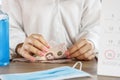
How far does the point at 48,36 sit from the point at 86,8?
24cm

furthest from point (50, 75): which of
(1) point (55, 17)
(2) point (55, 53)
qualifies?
(1) point (55, 17)

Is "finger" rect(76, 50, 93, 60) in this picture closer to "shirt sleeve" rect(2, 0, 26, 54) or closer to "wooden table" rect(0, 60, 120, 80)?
"wooden table" rect(0, 60, 120, 80)

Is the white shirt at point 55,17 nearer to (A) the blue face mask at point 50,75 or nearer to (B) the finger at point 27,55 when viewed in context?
(B) the finger at point 27,55

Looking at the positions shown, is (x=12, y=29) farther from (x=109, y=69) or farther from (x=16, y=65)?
(x=109, y=69)

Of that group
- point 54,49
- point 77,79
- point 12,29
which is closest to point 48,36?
point 12,29

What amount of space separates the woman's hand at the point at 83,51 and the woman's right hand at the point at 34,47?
0.11 m

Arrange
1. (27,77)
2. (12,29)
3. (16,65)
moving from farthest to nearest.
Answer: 1. (12,29)
2. (16,65)
3. (27,77)

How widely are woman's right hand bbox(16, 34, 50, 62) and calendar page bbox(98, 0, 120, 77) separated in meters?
0.30

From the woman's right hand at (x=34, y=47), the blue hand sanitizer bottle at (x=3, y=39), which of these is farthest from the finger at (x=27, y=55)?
the blue hand sanitizer bottle at (x=3, y=39)

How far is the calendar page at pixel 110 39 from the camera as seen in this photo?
0.85m

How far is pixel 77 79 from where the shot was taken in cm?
84

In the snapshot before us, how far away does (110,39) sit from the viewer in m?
0.85

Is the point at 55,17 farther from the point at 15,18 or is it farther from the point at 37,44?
the point at 37,44

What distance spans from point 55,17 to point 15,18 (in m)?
0.20
